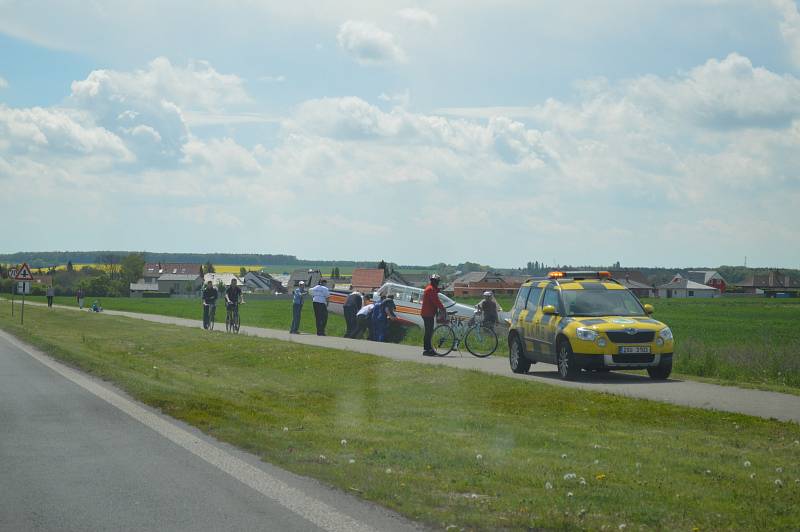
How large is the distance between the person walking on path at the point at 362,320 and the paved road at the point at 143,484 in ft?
59.7

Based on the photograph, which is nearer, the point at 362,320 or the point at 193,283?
the point at 362,320

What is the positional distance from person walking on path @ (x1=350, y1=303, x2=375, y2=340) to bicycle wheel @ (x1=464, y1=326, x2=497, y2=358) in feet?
23.6

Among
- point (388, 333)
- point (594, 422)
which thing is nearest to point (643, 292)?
point (388, 333)

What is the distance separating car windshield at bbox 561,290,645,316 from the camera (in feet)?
57.8

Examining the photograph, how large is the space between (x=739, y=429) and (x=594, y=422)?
1.64m

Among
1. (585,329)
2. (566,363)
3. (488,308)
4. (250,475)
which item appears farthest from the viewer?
(488,308)

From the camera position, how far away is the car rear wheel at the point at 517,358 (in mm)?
18672

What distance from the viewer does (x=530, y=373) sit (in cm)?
1852

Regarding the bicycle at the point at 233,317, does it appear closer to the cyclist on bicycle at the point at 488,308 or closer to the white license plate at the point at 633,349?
the cyclist on bicycle at the point at 488,308

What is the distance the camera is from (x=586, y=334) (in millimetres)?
16609

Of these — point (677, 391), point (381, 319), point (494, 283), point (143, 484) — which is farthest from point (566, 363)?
point (494, 283)

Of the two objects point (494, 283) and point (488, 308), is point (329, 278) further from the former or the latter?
point (488, 308)

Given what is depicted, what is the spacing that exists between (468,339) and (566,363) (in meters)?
6.27

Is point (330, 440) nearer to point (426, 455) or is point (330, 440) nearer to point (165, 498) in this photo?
point (426, 455)
